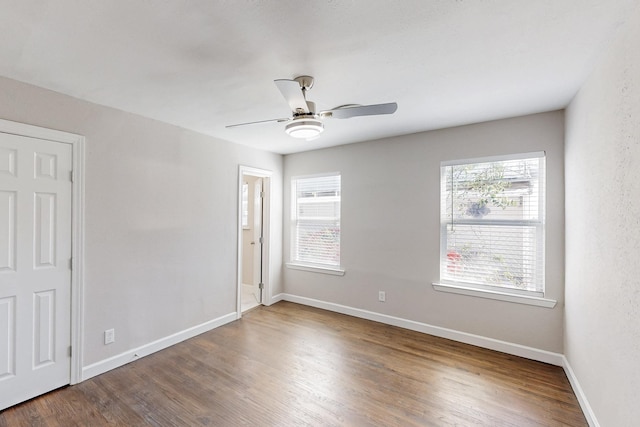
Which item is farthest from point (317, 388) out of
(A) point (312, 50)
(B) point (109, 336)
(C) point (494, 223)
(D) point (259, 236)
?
(D) point (259, 236)

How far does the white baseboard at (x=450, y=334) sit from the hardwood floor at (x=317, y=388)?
9 centimetres

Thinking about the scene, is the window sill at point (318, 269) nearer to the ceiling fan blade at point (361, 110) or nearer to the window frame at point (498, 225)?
the window frame at point (498, 225)

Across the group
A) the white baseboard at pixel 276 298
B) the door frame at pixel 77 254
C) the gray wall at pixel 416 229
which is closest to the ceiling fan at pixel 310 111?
the gray wall at pixel 416 229

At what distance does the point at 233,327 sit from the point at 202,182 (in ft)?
6.28

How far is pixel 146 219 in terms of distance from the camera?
296 cm

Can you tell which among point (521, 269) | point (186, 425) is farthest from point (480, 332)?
point (186, 425)

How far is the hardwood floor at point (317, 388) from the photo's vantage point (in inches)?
80.4

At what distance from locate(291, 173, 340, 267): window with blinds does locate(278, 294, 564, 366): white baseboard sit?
638mm

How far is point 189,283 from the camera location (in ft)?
11.1

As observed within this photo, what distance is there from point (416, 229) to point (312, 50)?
2514 millimetres

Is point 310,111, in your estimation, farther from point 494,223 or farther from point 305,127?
point 494,223

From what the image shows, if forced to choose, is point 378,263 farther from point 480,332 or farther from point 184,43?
point 184,43

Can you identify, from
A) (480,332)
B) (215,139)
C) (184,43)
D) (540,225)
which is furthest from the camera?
(215,139)

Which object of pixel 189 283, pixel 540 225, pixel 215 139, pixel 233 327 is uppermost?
pixel 215 139
